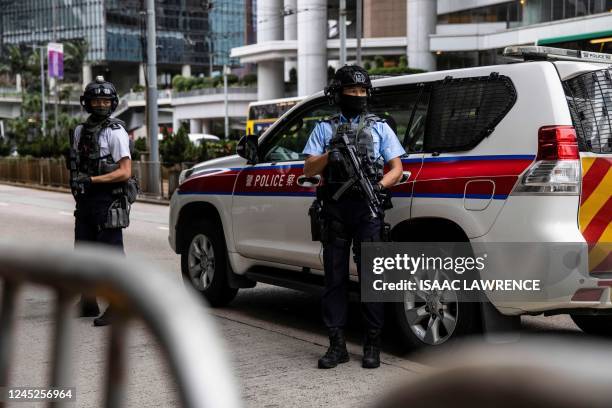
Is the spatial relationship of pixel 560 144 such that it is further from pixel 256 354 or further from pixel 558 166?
pixel 256 354

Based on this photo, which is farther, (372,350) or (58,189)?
(58,189)

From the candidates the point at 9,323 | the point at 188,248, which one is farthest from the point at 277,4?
the point at 9,323

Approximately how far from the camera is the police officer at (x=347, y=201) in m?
5.37

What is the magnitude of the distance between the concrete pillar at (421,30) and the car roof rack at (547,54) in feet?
177

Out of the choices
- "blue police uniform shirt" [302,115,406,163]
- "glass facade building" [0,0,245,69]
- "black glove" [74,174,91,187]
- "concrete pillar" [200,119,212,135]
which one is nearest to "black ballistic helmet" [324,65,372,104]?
"blue police uniform shirt" [302,115,406,163]

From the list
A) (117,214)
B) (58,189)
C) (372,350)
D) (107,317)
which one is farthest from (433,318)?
(58,189)

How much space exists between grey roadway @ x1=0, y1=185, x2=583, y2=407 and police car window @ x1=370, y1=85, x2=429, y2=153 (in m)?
1.47

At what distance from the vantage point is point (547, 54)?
5320 millimetres

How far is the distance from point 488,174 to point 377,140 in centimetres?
74

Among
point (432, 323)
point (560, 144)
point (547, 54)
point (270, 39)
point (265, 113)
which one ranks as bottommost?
point (432, 323)

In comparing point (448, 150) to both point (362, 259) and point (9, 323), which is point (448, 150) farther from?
point (9, 323)

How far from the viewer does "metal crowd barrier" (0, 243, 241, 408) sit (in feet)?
4.21

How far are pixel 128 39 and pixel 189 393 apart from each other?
121 metres

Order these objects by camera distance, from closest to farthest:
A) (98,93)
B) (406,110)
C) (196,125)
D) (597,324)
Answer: (406,110), (597,324), (98,93), (196,125)
